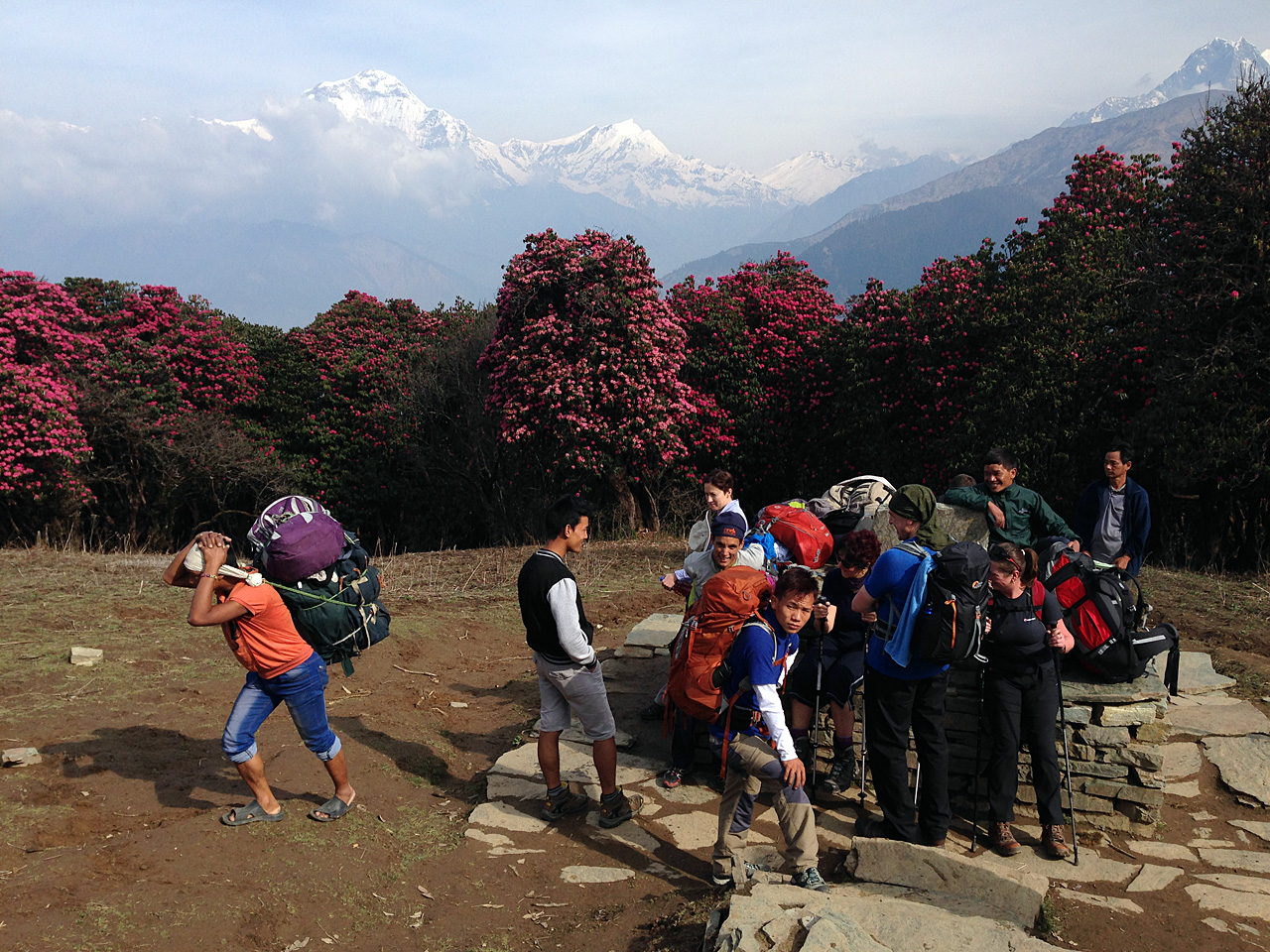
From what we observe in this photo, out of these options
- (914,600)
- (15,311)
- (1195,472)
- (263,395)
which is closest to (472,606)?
(914,600)

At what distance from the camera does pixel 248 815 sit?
480 centimetres

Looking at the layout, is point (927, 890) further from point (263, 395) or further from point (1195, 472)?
point (263, 395)

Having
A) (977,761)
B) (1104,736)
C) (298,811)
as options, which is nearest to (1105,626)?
(1104,736)

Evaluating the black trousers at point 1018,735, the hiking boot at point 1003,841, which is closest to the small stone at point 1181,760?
the black trousers at point 1018,735

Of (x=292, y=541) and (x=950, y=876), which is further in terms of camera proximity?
(x=292, y=541)

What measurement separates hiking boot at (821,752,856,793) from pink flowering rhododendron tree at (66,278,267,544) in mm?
17211

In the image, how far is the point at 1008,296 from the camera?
1385 centimetres

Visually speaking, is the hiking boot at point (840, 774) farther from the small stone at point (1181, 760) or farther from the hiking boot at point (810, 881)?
the small stone at point (1181, 760)

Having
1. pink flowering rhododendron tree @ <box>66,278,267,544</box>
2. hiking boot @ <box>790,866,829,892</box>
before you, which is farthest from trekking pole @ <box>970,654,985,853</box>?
pink flowering rhododendron tree @ <box>66,278,267,544</box>

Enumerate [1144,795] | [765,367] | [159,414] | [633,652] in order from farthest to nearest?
[159,414]
[765,367]
[633,652]
[1144,795]

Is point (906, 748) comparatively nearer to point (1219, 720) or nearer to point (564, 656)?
point (564, 656)

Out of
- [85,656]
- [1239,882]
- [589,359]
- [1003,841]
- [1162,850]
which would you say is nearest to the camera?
[1239,882]

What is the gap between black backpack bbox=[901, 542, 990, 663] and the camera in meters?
4.31

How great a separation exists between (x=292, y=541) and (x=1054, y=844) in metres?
4.52
